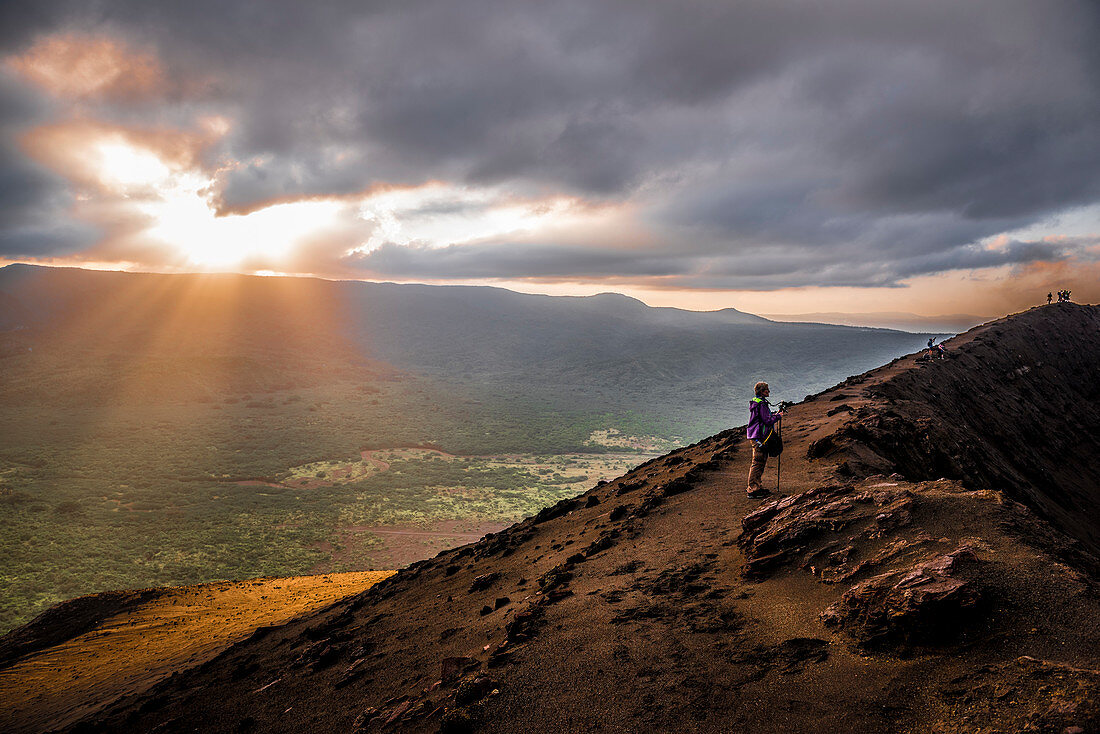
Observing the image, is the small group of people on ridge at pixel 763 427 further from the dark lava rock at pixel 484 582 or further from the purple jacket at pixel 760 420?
the dark lava rock at pixel 484 582

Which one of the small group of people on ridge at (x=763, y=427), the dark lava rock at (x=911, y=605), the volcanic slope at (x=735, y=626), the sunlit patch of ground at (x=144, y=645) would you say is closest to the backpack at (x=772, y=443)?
the small group of people on ridge at (x=763, y=427)

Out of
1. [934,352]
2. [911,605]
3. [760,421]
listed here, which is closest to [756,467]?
[760,421]

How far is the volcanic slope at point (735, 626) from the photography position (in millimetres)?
4891

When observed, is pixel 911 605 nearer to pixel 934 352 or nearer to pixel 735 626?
pixel 735 626

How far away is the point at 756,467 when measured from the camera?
37.5 ft

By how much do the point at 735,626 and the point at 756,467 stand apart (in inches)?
210

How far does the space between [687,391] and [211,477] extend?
6334 inches

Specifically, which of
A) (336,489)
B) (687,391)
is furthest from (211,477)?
(687,391)

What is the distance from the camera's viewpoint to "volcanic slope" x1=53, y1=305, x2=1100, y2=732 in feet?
16.0

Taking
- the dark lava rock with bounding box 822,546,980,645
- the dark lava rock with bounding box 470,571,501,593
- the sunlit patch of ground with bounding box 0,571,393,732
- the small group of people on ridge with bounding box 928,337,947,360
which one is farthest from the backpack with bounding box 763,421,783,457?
the small group of people on ridge with bounding box 928,337,947,360

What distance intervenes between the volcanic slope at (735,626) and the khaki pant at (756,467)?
1.66 ft

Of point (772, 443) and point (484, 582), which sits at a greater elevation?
point (772, 443)

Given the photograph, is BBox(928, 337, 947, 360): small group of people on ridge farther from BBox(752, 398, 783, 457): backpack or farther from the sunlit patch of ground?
the sunlit patch of ground

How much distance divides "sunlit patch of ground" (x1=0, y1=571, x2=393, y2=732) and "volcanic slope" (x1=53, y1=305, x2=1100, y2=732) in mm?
2440
